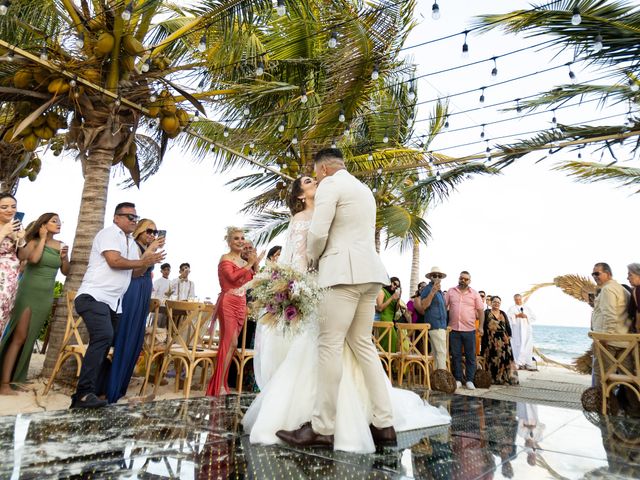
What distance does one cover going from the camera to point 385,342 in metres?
8.04

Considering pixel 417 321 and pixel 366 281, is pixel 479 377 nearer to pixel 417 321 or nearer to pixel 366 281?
pixel 417 321

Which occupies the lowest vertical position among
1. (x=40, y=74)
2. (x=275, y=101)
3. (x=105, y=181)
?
→ (x=105, y=181)

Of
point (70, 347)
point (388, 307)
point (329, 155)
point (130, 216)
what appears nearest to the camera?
point (329, 155)

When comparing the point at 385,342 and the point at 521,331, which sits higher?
the point at 521,331

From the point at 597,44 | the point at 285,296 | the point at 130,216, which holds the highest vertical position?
the point at 597,44

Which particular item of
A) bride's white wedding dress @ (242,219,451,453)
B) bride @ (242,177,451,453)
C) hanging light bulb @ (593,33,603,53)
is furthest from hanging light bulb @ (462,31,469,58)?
bride's white wedding dress @ (242,219,451,453)

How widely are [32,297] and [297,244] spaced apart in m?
3.68

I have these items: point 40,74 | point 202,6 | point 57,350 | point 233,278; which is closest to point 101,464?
point 233,278

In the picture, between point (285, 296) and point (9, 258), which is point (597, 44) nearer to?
point (285, 296)

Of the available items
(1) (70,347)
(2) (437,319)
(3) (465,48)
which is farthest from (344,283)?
(2) (437,319)

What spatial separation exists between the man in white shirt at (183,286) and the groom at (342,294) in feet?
25.9

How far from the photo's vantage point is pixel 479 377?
8734 millimetres

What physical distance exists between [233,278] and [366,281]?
115 inches

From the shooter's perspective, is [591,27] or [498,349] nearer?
[591,27]
